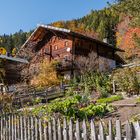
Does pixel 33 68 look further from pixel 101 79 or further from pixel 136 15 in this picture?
pixel 136 15

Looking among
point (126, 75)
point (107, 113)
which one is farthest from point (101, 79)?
point (107, 113)

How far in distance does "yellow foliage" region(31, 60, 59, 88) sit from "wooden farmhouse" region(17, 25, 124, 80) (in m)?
1.83

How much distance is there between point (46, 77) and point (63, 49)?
8041mm

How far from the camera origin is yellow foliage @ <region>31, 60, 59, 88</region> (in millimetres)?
43716

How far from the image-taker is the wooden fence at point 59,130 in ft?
18.6

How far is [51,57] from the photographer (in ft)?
176

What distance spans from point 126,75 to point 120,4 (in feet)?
40.5

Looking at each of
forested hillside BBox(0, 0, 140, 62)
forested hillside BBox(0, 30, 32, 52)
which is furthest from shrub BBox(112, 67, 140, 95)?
forested hillside BBox(0, 30, 32, 52)

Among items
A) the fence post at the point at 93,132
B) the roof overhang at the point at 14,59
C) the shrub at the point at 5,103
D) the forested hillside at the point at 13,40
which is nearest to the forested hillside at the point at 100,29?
the forested hillside at the point at 13,40

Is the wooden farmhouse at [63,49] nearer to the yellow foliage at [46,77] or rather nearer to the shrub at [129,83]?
the yellow foliage at [46,77]

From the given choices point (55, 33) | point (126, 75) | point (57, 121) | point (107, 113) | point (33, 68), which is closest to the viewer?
point (57, 121)

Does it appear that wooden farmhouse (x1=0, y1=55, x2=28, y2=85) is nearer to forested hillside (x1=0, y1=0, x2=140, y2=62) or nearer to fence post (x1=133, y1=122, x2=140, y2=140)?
forested hillside (x1=0, y1=0, x2=140, y2=62)

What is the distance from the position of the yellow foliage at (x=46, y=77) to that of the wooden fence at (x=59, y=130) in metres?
32.6

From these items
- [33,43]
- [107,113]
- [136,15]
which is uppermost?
[33,43]
